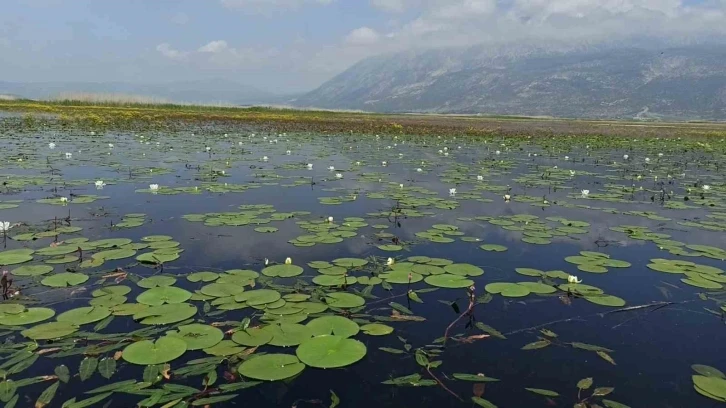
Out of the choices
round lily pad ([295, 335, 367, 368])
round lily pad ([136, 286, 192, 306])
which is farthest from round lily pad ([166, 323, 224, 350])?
round lily pad ([295, 335, 367, 368])

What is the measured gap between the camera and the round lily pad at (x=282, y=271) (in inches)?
204

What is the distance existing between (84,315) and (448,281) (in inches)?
142

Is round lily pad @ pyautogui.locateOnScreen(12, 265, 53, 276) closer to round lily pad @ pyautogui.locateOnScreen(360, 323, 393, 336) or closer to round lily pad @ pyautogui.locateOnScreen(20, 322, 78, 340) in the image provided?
round lily pad @ pyautogui.locateOnScreen(20, 322, 78, 340)

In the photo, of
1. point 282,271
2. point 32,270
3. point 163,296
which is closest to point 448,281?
point 282,271

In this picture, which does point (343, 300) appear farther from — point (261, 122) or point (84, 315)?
point (261, 122)

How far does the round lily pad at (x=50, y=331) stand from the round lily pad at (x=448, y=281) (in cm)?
347

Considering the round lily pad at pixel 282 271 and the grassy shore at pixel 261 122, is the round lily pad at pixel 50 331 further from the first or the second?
the grassy shore at pixel 261 122

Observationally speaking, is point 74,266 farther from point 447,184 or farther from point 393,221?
point 447,184

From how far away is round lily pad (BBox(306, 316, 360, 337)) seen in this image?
3.86 meters

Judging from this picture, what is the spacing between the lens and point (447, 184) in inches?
476

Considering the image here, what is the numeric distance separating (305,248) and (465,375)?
340cm

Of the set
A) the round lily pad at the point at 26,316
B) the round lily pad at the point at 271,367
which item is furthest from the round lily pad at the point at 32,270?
the round lily pad at the point at 271,367

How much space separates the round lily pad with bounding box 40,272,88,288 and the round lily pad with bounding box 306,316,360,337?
8.48 ft

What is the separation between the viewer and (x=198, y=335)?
145 inches
